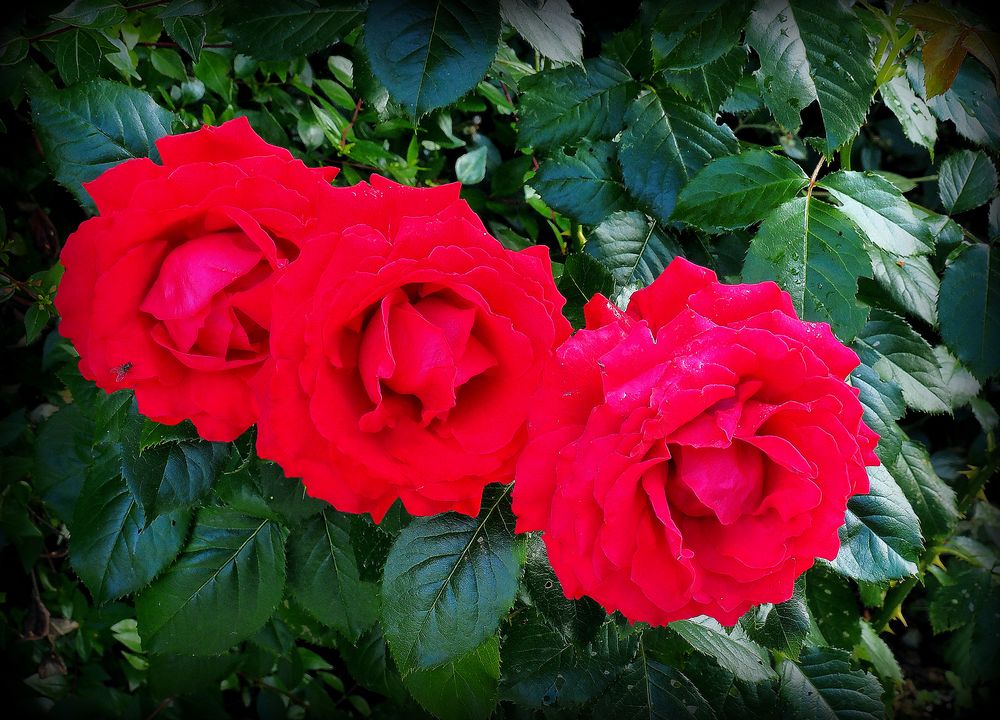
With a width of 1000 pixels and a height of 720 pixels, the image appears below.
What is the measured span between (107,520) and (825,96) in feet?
3.14

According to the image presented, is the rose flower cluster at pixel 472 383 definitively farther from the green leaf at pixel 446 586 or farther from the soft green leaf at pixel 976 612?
the soft green leaf at pixel 976 612

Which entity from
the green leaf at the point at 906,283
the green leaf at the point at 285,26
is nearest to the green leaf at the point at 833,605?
the green leaf at the point at 906,283

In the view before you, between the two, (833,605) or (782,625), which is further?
(833,605)

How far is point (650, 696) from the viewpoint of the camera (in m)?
0.95

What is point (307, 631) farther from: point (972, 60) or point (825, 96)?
point (972, 60)

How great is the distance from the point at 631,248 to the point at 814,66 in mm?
278

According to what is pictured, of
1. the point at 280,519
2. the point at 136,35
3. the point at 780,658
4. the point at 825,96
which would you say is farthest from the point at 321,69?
the point at 780,658

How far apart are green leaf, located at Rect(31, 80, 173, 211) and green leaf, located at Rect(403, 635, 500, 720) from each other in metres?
0.63

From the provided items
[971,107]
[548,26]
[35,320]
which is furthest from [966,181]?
[35,320]

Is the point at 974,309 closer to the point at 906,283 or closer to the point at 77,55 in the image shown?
the point at 906,283

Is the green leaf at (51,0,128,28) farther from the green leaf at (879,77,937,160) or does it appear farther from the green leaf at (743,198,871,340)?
the green leaf at (879,77,937,160)

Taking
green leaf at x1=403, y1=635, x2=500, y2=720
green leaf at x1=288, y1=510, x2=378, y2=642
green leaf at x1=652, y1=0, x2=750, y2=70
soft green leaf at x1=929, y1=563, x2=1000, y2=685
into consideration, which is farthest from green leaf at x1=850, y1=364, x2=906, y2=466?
soft green leaf at x1=929, y1=563, x2=1000, y2=685

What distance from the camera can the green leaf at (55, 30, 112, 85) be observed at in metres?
0.88

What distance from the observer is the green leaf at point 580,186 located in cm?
97
